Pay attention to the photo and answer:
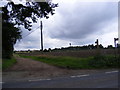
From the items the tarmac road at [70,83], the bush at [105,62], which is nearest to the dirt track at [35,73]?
the tarmac road at [70,83]

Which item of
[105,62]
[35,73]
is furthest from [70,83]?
[105,62]

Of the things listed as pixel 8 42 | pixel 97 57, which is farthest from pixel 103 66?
pixel 8 42

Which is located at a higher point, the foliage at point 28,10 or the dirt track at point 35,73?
the foliage at point 28,10

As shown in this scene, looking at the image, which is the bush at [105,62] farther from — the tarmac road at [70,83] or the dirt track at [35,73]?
the tarmac road at [70,83]

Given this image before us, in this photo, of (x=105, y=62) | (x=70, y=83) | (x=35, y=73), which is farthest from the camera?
(x=105, y=62)

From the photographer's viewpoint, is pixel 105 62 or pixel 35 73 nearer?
pixel 35 73

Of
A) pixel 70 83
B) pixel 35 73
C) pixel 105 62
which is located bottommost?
pixel 35 73

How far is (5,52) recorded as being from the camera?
94.7ft

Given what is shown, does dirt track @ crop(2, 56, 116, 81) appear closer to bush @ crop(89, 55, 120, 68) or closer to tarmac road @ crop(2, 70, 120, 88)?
tarmac road @ crop(2, 70, 120, 88)

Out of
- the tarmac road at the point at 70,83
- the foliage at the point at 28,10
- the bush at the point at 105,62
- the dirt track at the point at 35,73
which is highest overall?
the foliage at the point at 28,10

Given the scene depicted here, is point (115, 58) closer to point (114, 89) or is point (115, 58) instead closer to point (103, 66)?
point (103, 66)

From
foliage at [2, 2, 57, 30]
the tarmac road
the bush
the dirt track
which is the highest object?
foliage at [2, 2, 57, 30]

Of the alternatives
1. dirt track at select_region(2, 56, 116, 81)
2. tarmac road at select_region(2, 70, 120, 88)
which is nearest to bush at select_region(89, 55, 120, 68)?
dirt track at select_region(2, 56, 116, 81)

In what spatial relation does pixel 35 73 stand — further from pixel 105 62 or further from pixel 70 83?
pixel 105 62
